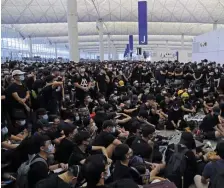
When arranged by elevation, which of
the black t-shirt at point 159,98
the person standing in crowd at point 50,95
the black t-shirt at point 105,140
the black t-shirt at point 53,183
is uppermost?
the person standing in crowd at point 50,95

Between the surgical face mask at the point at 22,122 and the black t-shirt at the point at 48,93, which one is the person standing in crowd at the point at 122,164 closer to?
the surgical face mask at the point at 22,122

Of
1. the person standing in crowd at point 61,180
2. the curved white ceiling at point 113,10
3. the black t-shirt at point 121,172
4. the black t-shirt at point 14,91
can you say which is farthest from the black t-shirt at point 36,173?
the curved white ceiling at point 113,10

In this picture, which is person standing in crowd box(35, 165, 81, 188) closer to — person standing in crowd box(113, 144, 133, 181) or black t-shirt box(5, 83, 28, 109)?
person standing in crowd box(113, 144, 133, 181)

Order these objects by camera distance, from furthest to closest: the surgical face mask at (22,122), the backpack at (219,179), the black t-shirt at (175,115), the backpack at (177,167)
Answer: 1. the black t-shirt at (175,115)
2. the surgical face mask at (22,122)
3. the backpack at (177,167)
4. the backpack at (219,179)

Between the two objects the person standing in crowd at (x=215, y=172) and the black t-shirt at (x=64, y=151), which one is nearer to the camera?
the person standing in crowd at (x=215, y=172)

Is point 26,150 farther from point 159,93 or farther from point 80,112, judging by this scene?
point 159,93

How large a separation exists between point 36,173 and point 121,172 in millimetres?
1085

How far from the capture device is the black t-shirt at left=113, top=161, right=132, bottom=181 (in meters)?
4.32

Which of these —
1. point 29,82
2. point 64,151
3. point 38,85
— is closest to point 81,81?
point 29,82

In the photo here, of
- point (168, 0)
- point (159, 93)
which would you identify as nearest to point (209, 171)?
point (159, 93)

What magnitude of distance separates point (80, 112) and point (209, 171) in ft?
16.1

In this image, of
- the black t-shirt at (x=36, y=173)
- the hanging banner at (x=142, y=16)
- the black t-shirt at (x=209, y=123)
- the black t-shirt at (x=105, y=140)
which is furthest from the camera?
the hanging banner at (x=142, y=16)

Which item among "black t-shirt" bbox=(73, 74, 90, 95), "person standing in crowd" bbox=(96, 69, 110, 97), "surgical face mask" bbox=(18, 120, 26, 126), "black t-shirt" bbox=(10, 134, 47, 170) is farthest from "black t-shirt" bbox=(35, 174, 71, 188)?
"person standing in crowd" bbox=(96, 69, 110, 97)

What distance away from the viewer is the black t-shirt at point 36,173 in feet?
13.9
